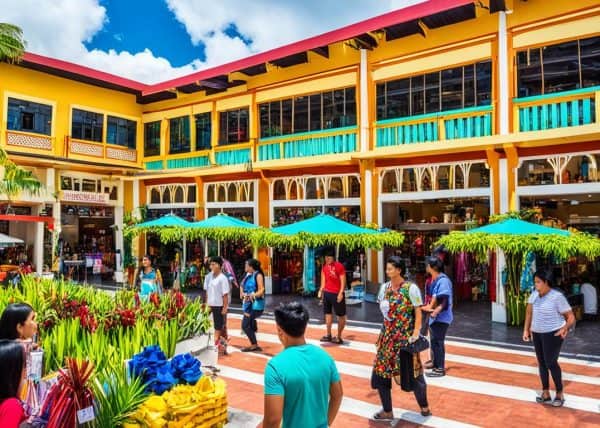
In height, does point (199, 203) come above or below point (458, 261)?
above

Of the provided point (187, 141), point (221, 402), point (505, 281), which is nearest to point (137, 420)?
point (221, 402)

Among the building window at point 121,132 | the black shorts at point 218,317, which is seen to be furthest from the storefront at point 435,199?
the building window at point 121,132

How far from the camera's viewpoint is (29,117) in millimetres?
18141

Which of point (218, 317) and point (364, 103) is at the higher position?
point (364, 103)

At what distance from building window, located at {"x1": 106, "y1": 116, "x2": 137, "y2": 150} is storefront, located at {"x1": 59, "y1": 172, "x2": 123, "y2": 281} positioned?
65.8 inches

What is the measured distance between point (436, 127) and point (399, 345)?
31.7 feet

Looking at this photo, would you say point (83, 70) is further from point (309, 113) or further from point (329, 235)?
point (329, 235)

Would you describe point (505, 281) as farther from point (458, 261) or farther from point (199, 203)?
point (199, 203)

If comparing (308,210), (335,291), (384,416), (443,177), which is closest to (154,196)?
(308,210)

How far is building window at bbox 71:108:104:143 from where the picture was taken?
19.6 meters

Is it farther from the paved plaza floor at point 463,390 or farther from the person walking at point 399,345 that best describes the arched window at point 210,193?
the person walking at point 399,345

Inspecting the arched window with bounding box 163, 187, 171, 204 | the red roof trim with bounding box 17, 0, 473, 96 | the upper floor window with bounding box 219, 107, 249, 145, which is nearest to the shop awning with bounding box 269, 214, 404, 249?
the red roof trim with bounding box 17, 0, 473, 96

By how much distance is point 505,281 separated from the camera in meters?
11.7

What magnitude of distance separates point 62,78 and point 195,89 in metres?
4.85
